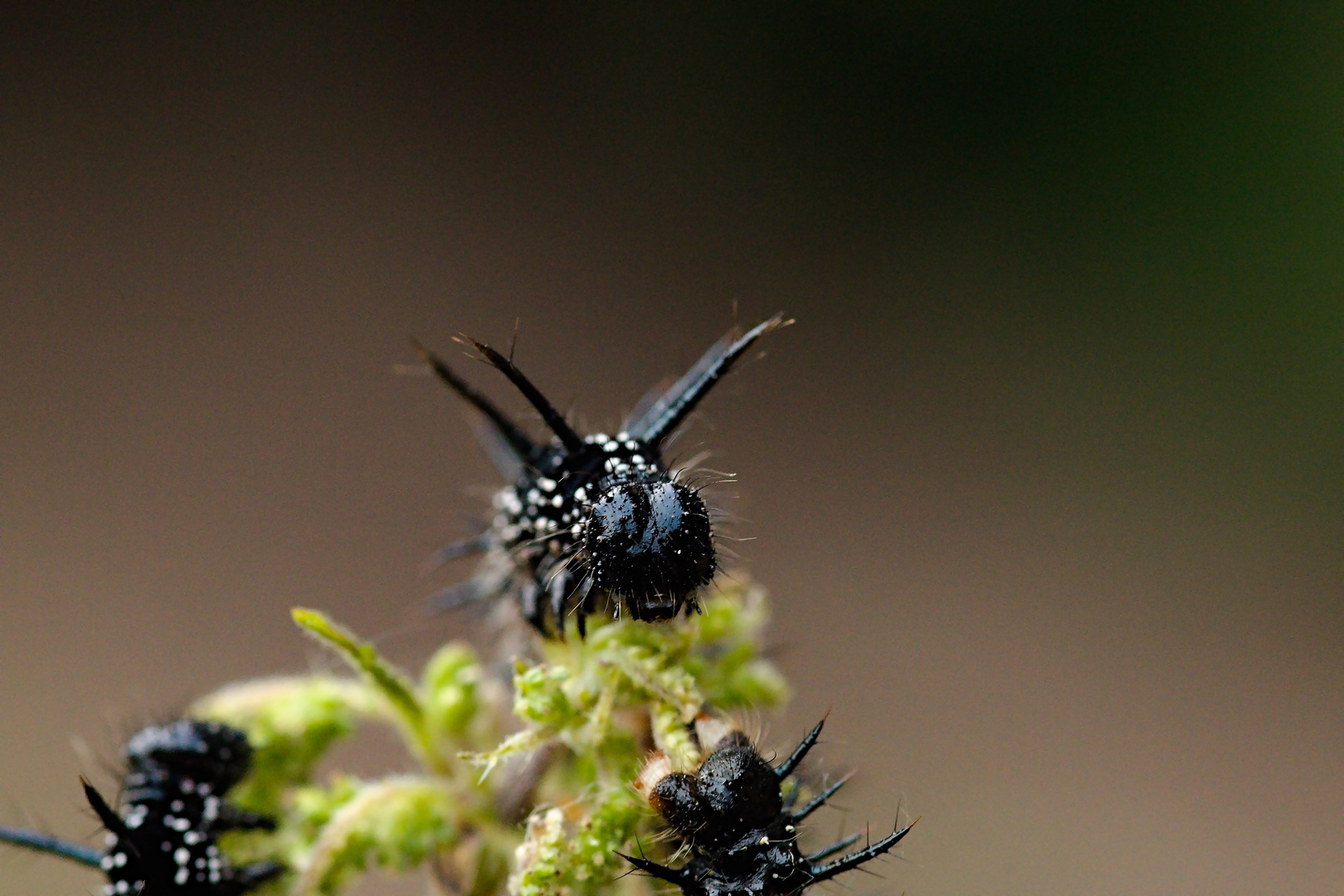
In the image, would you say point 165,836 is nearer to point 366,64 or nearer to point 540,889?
point 540,889

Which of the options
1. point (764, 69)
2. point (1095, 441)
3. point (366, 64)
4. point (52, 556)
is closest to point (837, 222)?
point (764, 69)

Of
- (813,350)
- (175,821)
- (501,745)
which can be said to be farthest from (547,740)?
(813,350)

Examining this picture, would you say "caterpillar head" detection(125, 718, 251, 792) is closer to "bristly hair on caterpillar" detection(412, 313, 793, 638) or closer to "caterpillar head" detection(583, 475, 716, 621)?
"bristly hair on caterpillar" detection(412, 313, 793, 638)

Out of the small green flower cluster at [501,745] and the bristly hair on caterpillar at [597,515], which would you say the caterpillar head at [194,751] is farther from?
the bristly hair on caterpillar at [597,515]

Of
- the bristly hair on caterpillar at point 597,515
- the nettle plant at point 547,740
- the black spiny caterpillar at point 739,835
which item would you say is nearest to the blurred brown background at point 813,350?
the nettle plant at point 547,740

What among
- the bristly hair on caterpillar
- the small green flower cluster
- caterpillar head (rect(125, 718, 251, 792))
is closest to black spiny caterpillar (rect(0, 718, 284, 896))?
caterpillar head (rect(125, 718, 251, 792))

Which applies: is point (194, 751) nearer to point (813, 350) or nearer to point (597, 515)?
point (597, 515)
